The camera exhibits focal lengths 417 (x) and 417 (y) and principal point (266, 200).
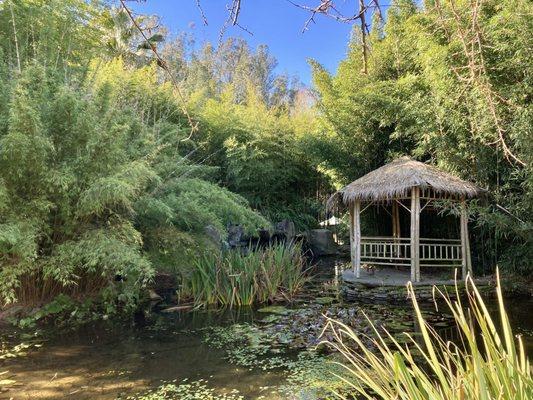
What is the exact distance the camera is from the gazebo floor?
6.45 metres

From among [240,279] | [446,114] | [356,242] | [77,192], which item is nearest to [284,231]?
[356,242]

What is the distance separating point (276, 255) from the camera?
646cm

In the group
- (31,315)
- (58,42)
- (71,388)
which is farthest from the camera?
(58,42)

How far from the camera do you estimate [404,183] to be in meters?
6.67

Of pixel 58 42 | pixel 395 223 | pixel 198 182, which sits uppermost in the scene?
pixel 58 42

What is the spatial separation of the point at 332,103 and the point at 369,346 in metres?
7.07

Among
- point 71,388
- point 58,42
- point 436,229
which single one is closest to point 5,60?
point 58,42

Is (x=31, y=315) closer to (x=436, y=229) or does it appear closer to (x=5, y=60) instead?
(x=5, y=60)

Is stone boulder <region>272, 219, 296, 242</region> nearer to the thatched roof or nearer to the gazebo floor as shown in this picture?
the thatched roof

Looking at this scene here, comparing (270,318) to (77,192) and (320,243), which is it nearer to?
(77,192)

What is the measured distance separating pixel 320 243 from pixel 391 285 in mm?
5262

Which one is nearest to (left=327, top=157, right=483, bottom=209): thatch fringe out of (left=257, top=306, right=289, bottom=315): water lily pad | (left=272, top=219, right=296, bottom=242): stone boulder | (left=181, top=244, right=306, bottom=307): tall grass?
(left=181, top=244, right=306, bottom=307): tall grass

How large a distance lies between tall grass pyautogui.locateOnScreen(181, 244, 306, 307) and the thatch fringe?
5.95 ft

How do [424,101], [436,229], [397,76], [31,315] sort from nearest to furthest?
[31,315] → [424,101] → [436,229] → [397,76]
